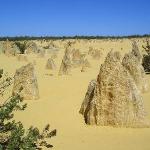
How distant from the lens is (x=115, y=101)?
8.28 metres

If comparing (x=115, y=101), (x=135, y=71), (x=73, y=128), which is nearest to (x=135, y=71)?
(x=135, y=71)

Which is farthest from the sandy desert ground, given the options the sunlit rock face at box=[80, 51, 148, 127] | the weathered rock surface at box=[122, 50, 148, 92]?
the weathered rock surface at box=[122, 50, 148, 92]

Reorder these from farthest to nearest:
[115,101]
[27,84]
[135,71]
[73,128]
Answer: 1. [135,71]
2. [27,84]
3. [73,128]
4. [115,101]

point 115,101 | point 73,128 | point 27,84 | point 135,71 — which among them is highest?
point 135,71

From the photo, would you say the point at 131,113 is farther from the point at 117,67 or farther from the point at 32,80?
the point at 32,80

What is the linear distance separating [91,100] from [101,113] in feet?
2.13

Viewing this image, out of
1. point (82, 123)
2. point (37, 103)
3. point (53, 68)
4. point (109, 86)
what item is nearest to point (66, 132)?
point (82, 123)

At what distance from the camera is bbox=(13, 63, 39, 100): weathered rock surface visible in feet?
37.8

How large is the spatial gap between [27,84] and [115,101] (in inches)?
152

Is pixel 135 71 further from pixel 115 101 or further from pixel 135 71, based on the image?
pixel 115 101

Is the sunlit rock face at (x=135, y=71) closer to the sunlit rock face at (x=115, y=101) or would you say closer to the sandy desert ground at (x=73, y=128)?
the sandy desert ground at (x=73, y=128)

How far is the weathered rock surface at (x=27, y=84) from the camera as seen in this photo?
11.5 m

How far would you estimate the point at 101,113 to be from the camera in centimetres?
839

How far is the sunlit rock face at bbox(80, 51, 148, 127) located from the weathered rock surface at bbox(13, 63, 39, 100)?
2.99 meters
